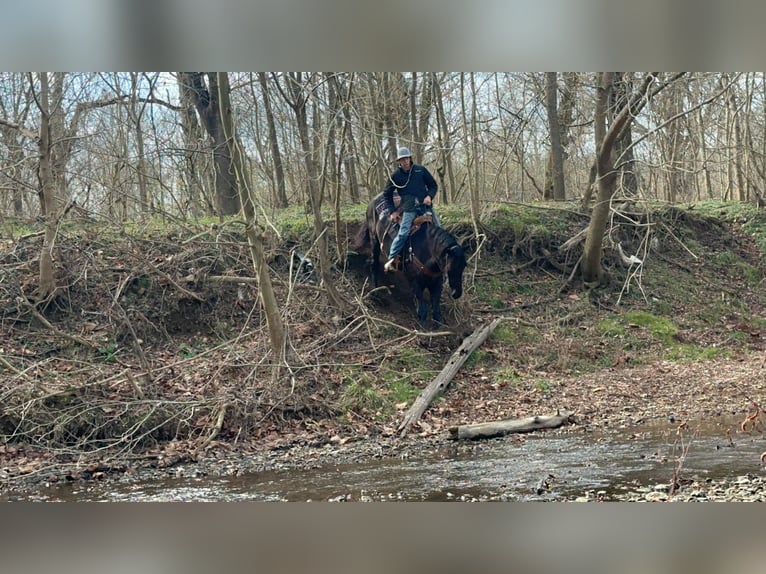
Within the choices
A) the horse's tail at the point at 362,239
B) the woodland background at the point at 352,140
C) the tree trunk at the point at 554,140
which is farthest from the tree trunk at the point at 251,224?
the tree trunk at the point at 554,140

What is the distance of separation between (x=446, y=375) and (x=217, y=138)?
2427 mm

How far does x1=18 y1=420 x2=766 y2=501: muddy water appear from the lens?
4246mm

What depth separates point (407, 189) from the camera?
191 inches

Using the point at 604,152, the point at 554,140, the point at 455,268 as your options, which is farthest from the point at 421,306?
the point at 604,152

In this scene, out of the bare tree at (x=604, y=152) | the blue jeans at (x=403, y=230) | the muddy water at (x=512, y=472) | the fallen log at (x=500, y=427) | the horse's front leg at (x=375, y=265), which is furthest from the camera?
the horse's front leg at (x=375, y=265)

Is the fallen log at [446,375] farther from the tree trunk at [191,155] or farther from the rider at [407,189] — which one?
the tree trunk at [191,155]

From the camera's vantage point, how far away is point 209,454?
466 cm

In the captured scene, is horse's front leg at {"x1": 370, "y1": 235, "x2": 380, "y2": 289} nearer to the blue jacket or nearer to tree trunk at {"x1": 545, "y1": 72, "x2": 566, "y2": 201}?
the blue jacket

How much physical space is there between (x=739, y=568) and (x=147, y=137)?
4667 millimetres

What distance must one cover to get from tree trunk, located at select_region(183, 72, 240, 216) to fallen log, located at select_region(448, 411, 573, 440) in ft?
7.64

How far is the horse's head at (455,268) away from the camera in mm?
4934

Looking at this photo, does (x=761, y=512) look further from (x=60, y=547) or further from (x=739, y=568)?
(x=60, y=547)

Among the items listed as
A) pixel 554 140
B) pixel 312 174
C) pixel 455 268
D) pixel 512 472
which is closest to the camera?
pixel 512 472

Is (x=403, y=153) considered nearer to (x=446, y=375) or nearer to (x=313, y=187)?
(x=313, y=187)
